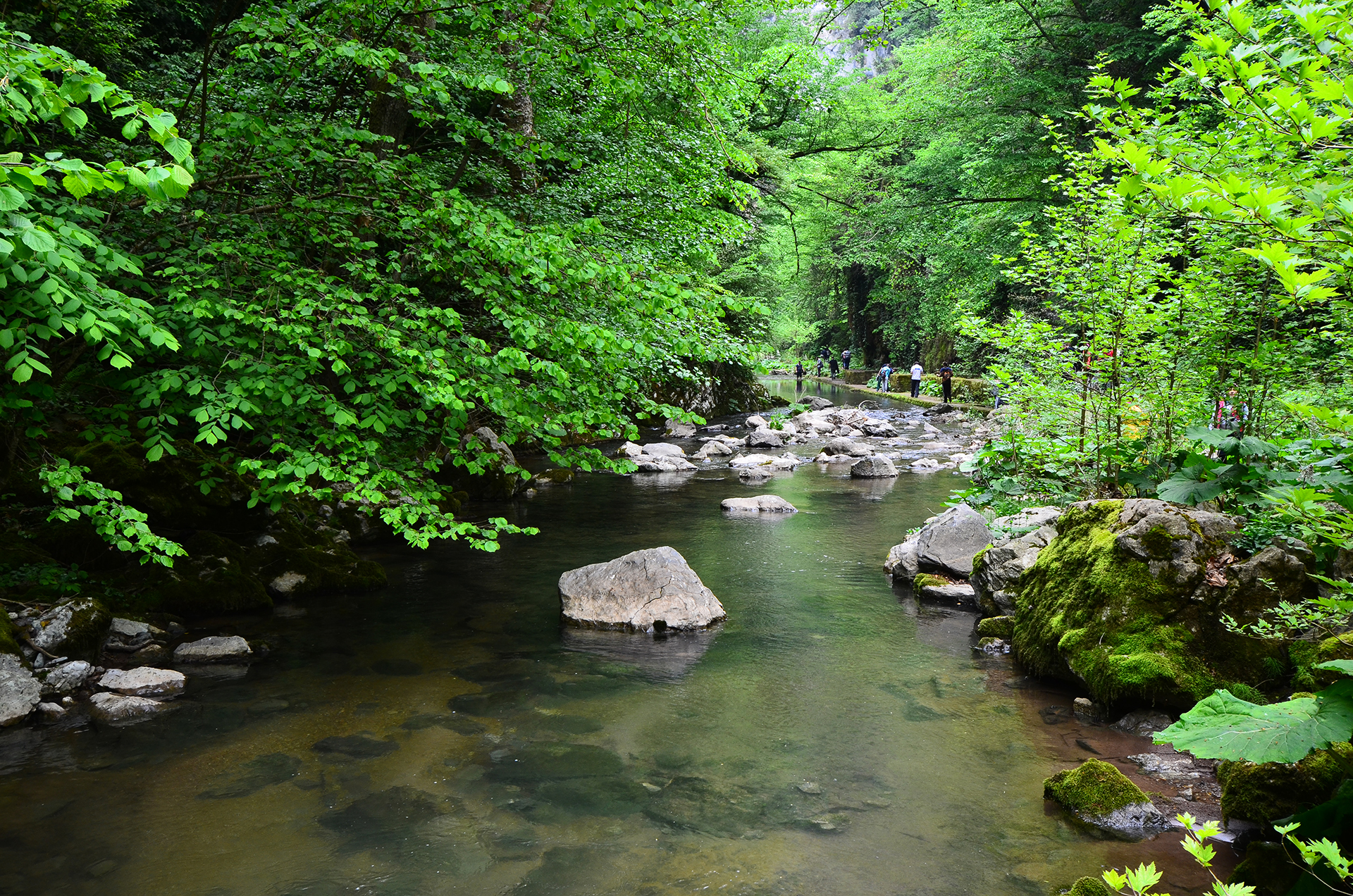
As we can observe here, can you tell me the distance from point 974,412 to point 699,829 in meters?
23.0

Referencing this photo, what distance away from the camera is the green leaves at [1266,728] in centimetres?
303

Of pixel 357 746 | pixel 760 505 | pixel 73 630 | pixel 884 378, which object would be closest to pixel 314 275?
pixel 357 746

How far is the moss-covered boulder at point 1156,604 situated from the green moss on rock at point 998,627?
0.66 meters

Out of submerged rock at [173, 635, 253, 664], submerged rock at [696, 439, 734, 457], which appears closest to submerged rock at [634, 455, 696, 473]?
submerged rock at [696, 439, 734, 457]

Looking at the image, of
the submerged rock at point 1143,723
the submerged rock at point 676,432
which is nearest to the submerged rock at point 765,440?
the submerged rock at point 676,432

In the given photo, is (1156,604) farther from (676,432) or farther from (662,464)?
(676,432)

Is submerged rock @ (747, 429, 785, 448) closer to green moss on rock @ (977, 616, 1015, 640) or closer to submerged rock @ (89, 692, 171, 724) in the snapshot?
green moss on rock @ (977, 616, 1015, 640)

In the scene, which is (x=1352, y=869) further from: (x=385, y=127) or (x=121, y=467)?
(x=121, y=467)

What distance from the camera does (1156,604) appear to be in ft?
21.0

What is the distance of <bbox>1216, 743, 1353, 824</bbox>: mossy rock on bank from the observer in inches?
168

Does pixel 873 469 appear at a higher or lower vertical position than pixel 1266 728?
lower

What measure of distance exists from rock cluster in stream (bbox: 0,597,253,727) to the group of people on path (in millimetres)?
26897

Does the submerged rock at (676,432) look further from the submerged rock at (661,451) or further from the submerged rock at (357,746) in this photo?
the submerged rock at (357,746)

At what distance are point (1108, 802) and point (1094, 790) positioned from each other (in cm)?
9
